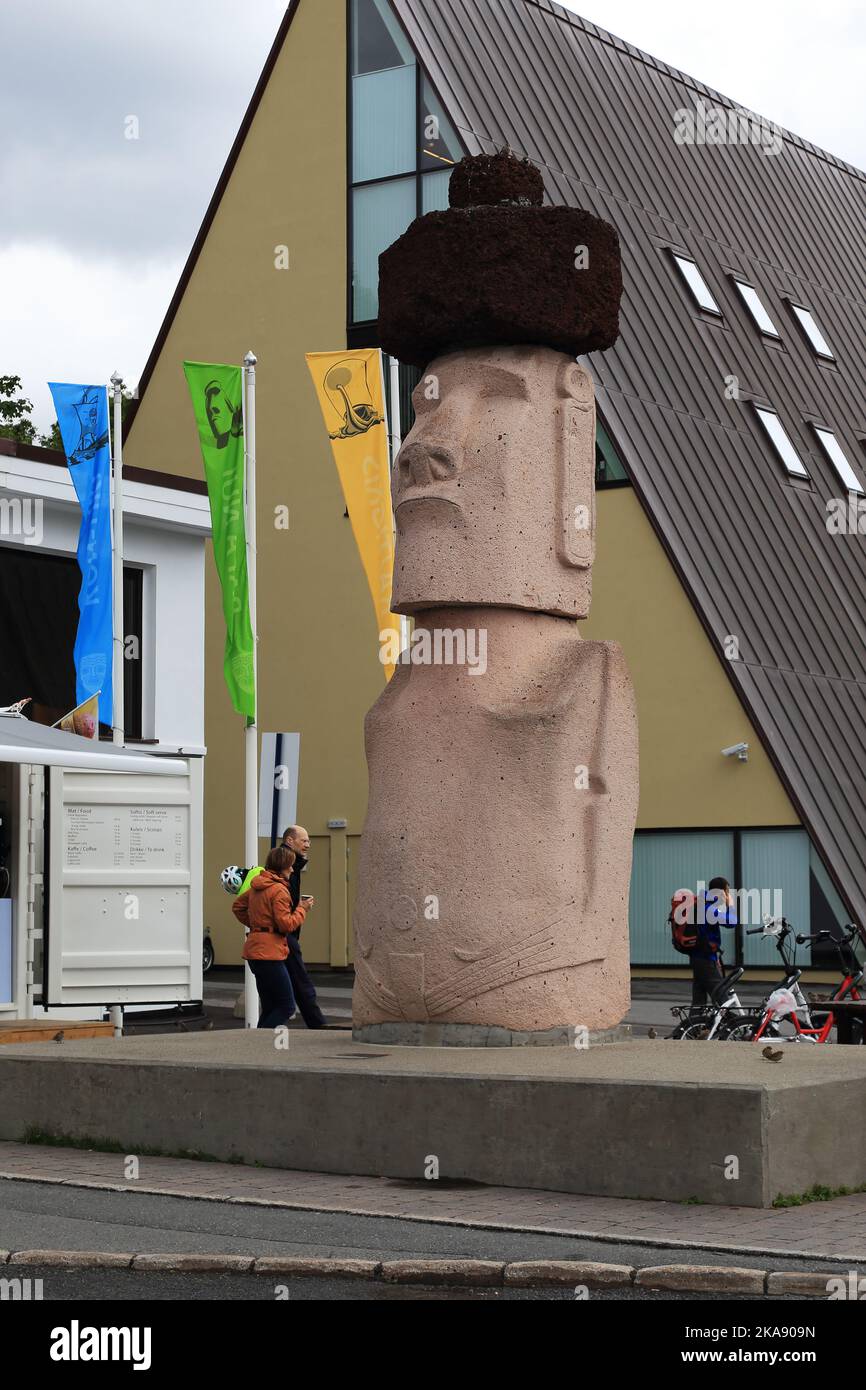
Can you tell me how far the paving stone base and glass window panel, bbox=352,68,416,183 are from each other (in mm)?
21533

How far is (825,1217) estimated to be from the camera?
9383mm

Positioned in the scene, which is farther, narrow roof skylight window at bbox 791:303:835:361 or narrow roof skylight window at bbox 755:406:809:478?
narrow roof skylight window at bbox 791:303:835:361

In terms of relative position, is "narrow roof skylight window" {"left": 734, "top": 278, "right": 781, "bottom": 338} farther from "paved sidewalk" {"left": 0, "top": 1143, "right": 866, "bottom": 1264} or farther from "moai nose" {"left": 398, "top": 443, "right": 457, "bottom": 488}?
"paved sidewalk" {"left": 0, "top": 1143, "right": 866, "bottom": 1264}

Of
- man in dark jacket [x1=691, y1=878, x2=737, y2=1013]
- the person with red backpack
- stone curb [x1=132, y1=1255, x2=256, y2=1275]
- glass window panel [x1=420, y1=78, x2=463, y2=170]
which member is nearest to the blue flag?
the person with red backpack

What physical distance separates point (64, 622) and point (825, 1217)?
53.8 ft

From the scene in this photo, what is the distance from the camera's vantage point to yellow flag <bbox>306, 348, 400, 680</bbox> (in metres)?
21.4

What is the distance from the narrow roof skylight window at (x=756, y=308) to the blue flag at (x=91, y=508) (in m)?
14.5

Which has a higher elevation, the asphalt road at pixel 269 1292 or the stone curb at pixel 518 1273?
the stone curb at pixel 518 1273

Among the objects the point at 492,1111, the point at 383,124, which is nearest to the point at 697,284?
the point at 383,124

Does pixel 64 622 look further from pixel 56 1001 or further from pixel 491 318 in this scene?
pixel 491 318

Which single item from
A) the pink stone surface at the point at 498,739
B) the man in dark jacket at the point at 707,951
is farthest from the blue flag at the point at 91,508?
the pink stone surface at the point at 498,739

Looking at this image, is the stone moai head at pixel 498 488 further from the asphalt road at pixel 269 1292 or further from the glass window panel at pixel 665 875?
the glass window panel at pixel 665 875

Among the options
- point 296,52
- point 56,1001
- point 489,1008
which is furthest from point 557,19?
point 489,1008

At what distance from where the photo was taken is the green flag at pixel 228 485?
2120 cm
